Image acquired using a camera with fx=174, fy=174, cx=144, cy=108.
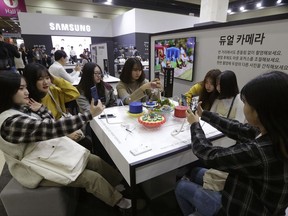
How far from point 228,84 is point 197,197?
1.12 metres

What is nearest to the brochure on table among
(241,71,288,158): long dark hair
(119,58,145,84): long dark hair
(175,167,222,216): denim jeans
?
(175,167,222,216): denim jeans

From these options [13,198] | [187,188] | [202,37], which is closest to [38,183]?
[13,198]

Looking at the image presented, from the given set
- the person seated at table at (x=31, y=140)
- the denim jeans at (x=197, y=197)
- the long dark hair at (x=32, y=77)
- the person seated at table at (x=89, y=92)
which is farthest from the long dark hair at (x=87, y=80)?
the denim jeans at (x=197, y=197)

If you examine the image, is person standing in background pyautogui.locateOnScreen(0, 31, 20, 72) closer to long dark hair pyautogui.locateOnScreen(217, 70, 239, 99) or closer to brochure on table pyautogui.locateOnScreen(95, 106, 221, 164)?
brochure on table pyautogui.locateOnScreen(95, 106, 221, 164)

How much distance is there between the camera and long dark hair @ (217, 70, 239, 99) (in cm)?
164

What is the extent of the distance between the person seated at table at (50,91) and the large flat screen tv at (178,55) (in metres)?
1.40

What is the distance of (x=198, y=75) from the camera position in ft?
8.70

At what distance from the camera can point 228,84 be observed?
1661 mm

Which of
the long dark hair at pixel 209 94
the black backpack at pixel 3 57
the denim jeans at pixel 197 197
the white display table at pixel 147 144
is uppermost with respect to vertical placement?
the black backpack at pixel 3 57

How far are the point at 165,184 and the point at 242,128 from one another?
944 millimetres

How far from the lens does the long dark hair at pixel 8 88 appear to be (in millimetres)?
984

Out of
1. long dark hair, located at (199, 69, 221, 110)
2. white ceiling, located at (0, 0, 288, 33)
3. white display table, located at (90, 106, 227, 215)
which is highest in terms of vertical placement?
white ceiling, located at (0, 0, 288, 33)

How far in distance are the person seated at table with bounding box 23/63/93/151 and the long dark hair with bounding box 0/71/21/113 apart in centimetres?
55

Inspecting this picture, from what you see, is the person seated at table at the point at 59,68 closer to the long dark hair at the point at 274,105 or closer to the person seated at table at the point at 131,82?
the person seated at table at the point at 131,82
